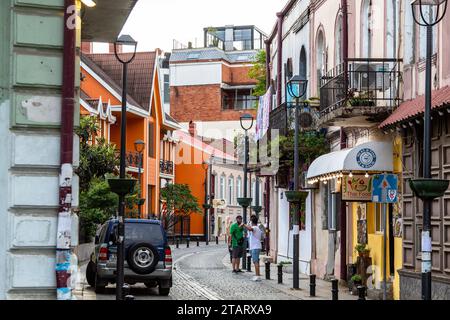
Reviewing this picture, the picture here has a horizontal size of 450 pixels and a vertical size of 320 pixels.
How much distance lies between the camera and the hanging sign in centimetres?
1964

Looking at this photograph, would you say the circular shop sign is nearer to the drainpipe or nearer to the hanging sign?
the hanging sign

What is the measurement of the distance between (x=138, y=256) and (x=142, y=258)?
0.10 metres

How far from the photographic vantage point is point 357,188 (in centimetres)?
2427

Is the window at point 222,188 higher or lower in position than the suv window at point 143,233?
higher

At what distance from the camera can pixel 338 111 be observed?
22656 mm

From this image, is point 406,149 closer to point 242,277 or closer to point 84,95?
point 242,277

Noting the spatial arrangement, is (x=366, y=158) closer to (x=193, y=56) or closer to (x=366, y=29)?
(x=366, y=29)

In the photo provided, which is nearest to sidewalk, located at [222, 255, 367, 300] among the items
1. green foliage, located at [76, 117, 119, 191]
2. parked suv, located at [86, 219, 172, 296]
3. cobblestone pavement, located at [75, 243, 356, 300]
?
cobblestone pavement, located at [75, 243, 356, 300]

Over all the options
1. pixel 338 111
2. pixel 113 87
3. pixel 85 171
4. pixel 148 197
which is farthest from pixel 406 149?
pixel 148 197

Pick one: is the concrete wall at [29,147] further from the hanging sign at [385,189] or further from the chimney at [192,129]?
the chimney at [192,129]

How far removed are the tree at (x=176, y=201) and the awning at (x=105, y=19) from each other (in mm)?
46957

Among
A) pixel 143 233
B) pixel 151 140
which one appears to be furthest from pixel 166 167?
pixel 143 233

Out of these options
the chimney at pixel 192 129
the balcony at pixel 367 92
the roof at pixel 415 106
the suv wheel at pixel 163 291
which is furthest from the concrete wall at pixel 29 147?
the chimney at pixel 192 129

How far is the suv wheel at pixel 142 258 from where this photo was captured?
75.7ft
